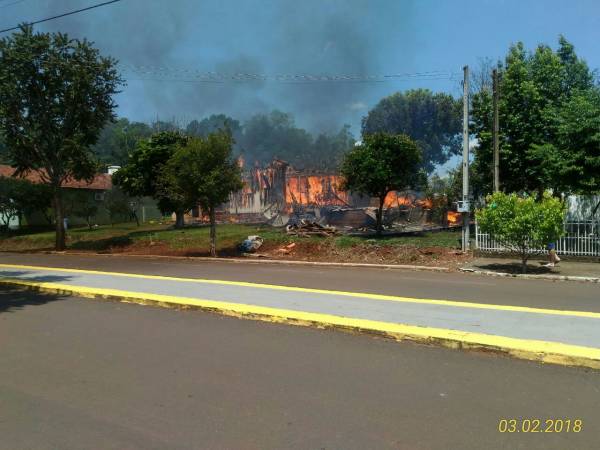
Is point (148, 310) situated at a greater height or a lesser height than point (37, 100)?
lesser

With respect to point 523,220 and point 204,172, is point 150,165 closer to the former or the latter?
point 204,172

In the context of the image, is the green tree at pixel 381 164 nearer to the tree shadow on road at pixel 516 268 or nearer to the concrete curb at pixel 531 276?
the tree shadow on road at pixel 516 268

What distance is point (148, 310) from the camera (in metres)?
8.64

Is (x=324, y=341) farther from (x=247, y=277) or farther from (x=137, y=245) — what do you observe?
(x=137, y=245)

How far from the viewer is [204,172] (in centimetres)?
2072

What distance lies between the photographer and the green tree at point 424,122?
2923 inches

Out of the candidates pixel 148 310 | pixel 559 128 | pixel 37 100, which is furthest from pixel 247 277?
pixel 37 100

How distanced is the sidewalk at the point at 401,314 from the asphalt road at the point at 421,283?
4.96 ft

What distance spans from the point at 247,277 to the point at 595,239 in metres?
11.2

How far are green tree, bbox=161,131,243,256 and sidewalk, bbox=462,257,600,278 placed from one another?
10230mm

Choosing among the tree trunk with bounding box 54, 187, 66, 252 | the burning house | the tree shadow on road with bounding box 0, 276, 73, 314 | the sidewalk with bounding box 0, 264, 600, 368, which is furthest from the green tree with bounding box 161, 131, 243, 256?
the burning house

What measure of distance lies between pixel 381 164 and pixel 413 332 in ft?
54.7

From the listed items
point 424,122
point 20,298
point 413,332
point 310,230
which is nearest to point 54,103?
point 310,230

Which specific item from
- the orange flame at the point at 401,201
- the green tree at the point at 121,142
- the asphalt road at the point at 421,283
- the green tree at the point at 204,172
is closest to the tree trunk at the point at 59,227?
the green tree at the point at 204,172
